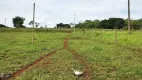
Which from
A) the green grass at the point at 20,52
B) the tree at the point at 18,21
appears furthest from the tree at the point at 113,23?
the green grass at the point at 20,52

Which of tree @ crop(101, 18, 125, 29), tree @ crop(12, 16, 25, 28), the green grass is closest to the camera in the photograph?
the green grass

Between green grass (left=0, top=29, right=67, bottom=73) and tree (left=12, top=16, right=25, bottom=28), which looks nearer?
green grass (left=0, top=29, right=67, bottom=73)

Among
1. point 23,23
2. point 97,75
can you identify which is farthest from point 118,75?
point 23,23

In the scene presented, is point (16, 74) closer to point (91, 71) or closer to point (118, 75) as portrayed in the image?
point (91, 71)

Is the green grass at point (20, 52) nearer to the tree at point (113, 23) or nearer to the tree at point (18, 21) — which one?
the tree at point (113, 23)

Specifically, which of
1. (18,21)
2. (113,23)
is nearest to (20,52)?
(113,23)

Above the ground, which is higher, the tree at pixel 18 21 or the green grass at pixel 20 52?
the tree at pixel 18 21

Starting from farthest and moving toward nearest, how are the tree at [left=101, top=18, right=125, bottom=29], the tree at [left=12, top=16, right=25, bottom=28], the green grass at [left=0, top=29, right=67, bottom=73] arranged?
the tree at [left=12, top=16, right=25, bottom=28] → the tree at [left=101, top=18, right=125, bottom=29] → the green grass at [left=0, top=29, right=67, bottom=73]

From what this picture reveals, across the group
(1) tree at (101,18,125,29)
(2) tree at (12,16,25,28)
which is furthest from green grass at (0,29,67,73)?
(2) tree at (12,16,25,28)

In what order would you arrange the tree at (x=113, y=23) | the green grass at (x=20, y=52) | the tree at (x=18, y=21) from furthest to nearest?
the tree at (x=18, y=21)
the tree at (x=113, y=23)
the green grass at (x=20, y=52)

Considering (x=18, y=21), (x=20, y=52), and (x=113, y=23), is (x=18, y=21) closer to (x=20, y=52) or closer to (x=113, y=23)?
(x=113, y=23)

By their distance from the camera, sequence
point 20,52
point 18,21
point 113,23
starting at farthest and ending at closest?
point 18,21, point 113,23, point 20,52

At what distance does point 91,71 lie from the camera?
11.7 meters

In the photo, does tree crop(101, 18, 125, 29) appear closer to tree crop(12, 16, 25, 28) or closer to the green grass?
tree crop(12, 16, 25, 28)
